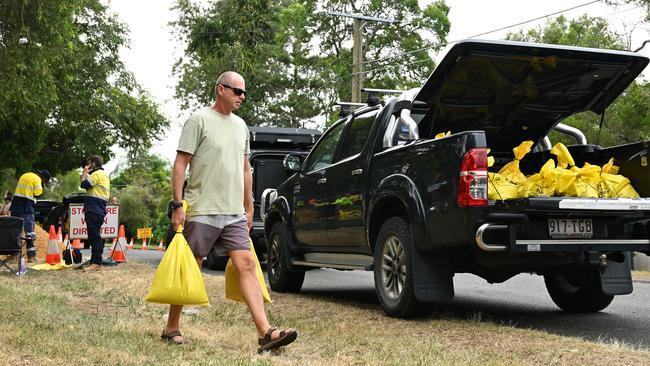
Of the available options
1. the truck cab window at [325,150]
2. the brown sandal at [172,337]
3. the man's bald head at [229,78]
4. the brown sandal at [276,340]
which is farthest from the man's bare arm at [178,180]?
the truck cab window at [325,150]

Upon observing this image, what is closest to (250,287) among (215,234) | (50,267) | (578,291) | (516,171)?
(215,234)

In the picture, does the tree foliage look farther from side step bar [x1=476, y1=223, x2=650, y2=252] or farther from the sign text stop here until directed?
side step bar [x1=476, y1=223, x2=650, y2=252]

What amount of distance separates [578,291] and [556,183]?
1.83m

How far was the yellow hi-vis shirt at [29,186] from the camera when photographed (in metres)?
14.2

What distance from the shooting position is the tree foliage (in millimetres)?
36969

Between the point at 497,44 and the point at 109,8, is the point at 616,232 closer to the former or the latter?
the point at 497,44

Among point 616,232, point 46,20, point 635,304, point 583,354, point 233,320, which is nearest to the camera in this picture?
point 583,354

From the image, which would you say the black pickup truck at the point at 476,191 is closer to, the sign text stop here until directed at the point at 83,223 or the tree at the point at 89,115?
the sign text stop here until directed at the point at 83,223

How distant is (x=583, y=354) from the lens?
524 centimetres

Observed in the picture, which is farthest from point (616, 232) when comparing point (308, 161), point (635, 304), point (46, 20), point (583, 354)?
point (46, 20)

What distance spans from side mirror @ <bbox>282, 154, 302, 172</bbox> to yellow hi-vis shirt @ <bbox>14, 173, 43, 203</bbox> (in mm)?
6302

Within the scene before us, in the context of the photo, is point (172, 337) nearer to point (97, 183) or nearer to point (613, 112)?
point (97, 183)

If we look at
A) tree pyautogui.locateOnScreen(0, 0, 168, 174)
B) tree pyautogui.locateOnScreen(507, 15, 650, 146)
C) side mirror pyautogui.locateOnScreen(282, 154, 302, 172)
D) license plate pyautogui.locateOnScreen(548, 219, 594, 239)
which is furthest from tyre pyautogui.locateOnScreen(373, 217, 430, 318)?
tree pyautogui.locateOnScreen(507, 15, 650, 146)

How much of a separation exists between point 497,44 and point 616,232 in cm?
171
